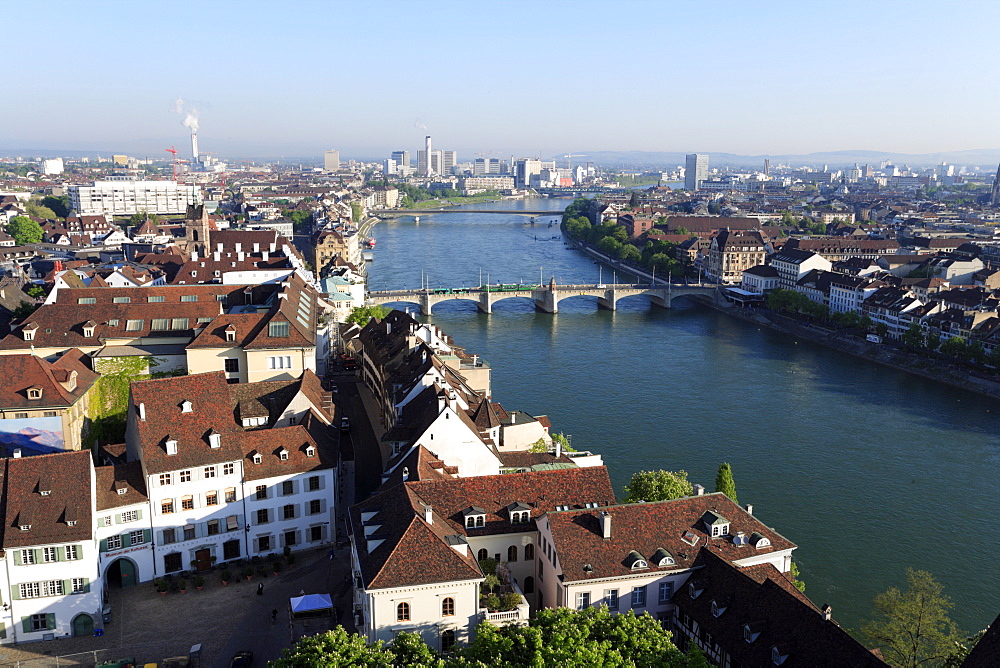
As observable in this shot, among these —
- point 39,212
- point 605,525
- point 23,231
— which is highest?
point 39,212

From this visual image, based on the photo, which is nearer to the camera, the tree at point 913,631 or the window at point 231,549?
the tree at point 913,631

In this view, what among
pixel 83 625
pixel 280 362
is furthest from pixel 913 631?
pixel 280 362

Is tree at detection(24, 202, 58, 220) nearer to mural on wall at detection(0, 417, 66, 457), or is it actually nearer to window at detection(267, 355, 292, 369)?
window at detection(267, 355, 292, 369)

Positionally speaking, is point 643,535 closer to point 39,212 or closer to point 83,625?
point 83,625

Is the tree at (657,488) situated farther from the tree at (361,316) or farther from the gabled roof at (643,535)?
the tree at (361,316)

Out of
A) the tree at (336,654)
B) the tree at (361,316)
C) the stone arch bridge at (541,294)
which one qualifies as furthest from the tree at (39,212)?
the tree at (336,654)

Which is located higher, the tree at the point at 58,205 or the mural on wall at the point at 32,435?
the tree at the point at 58,205

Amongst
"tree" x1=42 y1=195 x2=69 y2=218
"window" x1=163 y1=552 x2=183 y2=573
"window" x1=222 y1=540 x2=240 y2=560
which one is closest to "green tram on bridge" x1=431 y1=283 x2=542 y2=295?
"window" x1=222 y1=540 x2=240 y2=560
